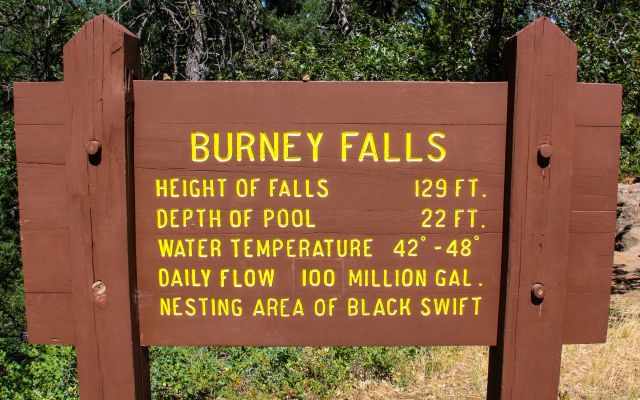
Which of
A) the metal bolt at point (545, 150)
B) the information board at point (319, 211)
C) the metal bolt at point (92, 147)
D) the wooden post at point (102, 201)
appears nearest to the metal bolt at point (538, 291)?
the information board at point (319, 211)

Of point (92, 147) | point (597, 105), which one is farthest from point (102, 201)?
point (597, 105)

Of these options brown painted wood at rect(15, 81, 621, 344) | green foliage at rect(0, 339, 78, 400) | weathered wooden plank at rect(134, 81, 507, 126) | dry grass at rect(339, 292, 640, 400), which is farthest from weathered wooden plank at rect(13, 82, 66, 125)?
dry grass at rect(339, 292, 640, 400)

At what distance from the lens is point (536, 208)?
77.9 inches

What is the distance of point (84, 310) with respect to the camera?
1.98 meters

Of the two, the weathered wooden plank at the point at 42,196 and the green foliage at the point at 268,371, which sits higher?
the weathered wooden plank at the point at 42,196

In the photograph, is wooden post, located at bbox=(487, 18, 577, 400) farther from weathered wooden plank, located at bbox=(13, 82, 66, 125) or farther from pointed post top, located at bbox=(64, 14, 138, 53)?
weathered wooden plank, located at bbox=(13, 82, 66, 125)

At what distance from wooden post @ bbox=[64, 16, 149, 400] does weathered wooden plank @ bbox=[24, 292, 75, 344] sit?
2.3 inches

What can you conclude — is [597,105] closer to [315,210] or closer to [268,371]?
[315,210]

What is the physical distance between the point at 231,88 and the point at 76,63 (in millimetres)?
536

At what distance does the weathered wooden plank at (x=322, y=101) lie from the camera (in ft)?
6.49

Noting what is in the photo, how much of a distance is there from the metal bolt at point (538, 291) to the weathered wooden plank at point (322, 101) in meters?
0.64

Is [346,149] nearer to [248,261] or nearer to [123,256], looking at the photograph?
[248,261]

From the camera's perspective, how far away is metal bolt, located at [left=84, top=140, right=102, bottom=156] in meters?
1.90

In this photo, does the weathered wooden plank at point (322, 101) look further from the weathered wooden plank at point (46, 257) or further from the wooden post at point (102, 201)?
the weathered wooden plank at point (46, 257)
